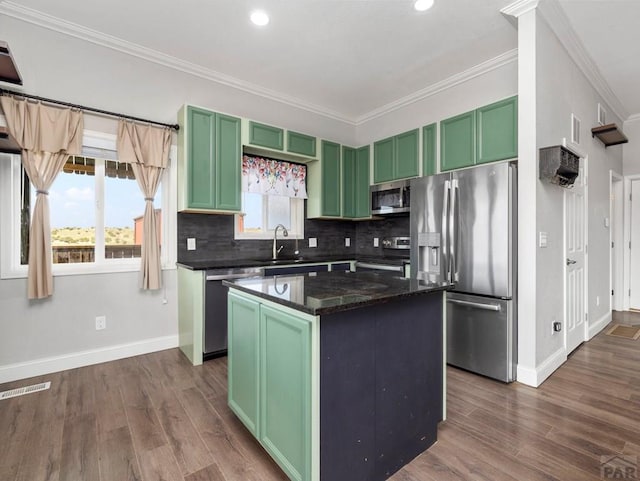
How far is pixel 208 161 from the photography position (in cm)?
322

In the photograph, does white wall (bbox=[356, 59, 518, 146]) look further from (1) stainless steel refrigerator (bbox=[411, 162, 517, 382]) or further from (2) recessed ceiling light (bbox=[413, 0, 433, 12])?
(2) recessed ceiling light (bbox=[413, 0, 433, 12])

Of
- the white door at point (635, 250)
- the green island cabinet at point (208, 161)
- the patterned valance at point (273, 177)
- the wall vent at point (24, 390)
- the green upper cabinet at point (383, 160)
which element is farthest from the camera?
the white door at point (635, 250)

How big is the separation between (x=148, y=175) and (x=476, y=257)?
3.15 meters

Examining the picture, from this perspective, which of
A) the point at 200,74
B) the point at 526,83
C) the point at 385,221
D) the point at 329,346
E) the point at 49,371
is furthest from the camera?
the point at 385,221

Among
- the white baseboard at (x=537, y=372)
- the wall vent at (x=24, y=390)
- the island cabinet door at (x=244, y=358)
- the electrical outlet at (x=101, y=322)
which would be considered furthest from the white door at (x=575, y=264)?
the wall vent at (x=24, y=390)

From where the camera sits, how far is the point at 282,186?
4121mm

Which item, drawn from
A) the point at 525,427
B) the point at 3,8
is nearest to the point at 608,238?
the point at 525,427

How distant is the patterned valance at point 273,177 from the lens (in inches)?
150

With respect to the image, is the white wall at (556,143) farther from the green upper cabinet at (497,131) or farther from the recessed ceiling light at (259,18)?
the recessed ceiling light at (259,18)

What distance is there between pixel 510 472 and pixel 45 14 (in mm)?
4550

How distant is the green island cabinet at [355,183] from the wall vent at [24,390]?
354cm

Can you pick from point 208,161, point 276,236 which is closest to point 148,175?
point 208,161

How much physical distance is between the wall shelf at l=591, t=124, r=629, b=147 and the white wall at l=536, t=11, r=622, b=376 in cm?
7

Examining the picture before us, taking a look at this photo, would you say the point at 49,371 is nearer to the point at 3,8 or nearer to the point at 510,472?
the point at 3,8
